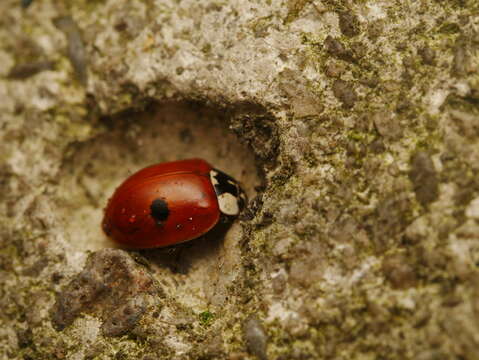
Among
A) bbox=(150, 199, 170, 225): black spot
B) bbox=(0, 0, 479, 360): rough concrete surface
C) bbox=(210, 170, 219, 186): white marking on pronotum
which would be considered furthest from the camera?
bbox=(210, 170, 219, 186): white marking on pronotum

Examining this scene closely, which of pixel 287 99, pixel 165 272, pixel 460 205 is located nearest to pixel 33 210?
pixel 165 272

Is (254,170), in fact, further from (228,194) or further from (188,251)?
(188,251)

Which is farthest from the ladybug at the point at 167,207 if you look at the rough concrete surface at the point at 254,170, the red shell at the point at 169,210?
the rough concrete surface at the point at 254,170

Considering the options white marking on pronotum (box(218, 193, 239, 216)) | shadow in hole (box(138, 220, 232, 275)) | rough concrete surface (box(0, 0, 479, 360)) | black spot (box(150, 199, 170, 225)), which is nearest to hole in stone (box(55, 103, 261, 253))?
rough concrete surface (box(0, 0, 479, 360))

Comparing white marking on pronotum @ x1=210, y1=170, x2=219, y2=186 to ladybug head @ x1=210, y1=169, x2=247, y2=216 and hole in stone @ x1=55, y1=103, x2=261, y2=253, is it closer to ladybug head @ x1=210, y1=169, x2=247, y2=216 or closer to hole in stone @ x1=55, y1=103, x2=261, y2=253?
ladybug head @ x1=210, y1=169, x2=247, y2=216

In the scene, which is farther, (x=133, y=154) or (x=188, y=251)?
(x=133, y=154)

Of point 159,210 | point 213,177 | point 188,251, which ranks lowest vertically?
point 188,251

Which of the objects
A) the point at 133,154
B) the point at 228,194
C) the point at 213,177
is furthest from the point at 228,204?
the point at 133,154
